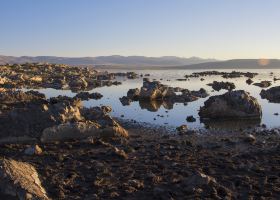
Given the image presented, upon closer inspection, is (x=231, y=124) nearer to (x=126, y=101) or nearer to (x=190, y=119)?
(x=190, y=119)

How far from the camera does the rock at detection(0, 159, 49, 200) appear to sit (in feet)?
34.1

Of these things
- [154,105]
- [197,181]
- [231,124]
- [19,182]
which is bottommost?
[154,105]

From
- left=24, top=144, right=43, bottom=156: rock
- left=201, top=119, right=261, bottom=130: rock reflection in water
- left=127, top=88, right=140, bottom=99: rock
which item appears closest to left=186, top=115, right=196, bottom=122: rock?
left=201, top=119, right=261, bottom=130: rock reflection in water

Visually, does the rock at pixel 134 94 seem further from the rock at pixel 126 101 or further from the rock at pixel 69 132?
the rock at pixel 69 132

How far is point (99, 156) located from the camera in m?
15.0

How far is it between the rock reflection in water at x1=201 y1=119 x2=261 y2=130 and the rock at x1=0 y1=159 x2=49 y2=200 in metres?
12.5

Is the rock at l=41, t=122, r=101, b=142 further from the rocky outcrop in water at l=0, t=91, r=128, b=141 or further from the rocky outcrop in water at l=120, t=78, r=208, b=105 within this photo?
the rocky outcrop in water at l=120, t=78, r=208, b=105

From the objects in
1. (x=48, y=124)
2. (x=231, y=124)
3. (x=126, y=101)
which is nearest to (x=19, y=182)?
(x=48, y=124)

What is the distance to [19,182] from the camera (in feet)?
35.3

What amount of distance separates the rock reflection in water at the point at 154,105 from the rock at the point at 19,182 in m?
18.4

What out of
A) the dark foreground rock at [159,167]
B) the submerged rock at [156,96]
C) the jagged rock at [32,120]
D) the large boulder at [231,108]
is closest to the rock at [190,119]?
the large boulder at [231,108]

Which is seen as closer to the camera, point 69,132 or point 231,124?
point 69,132

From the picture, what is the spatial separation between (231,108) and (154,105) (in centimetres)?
712

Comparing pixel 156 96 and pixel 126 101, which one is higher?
pixel 156 96
